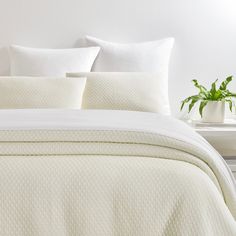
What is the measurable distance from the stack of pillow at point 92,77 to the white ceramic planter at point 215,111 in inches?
11.1

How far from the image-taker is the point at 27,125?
6.36 feet

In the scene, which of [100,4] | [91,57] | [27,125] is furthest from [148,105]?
[27,125]

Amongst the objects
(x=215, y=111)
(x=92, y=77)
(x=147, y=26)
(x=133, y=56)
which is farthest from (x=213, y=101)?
(x=92, y=77)

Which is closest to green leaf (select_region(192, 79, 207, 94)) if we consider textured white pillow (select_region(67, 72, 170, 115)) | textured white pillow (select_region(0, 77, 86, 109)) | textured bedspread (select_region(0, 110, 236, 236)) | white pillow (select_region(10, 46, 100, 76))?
textured white pillow (select_region(67, 72, 170, 115))

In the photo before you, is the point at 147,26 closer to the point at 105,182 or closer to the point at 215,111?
the point at 215,111

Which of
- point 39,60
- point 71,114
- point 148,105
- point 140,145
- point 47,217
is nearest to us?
point 47,217

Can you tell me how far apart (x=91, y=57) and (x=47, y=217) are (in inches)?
83.3

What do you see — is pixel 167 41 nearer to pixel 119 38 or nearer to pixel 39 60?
pixel 119 38

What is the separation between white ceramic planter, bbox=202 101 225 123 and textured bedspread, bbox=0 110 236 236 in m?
1.74

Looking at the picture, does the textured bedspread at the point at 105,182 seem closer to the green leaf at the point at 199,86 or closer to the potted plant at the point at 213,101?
the potted plant at the point at 213,101

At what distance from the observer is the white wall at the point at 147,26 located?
12.9 feet

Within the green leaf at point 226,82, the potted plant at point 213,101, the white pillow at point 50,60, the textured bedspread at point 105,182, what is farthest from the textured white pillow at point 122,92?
the textured bedspread at point 105,182

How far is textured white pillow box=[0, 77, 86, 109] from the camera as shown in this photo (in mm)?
3223

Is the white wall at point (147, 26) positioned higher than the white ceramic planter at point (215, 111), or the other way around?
the white wall at point (147, 26)
